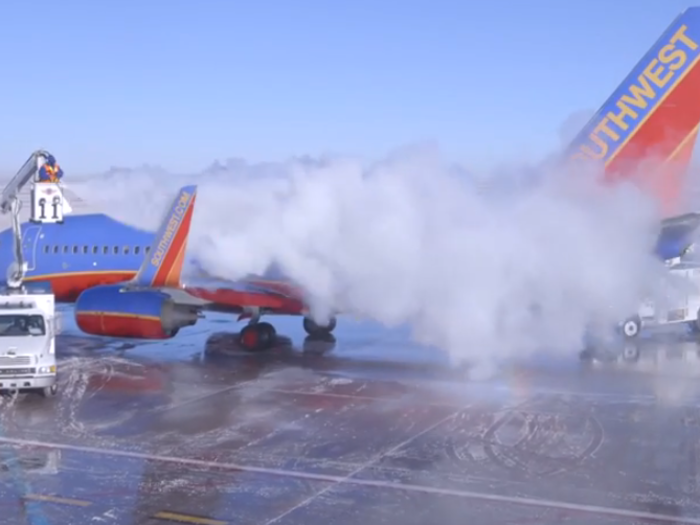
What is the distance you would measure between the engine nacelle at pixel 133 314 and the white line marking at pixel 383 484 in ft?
25.7

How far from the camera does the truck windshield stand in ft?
63.6

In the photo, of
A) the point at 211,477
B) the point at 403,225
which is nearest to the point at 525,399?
the point at 403,225

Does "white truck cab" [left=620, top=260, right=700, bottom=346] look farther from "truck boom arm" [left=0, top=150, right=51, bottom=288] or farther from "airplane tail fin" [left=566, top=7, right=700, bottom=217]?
"truck boom arm" [left=0, top=150, right=51, bottom=288]

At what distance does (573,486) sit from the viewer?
42.2 feet

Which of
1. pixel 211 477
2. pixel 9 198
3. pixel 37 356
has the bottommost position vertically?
pixel 211 477

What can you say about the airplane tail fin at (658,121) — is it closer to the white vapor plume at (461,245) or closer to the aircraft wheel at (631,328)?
the white vapor plume at (461,245)

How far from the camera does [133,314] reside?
23375 mm

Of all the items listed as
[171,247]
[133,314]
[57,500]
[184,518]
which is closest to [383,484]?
[184,518]

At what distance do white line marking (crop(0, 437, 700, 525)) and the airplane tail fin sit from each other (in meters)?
12.7

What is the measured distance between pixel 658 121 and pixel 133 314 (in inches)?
594

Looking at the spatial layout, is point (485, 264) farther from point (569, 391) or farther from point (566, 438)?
point (566, 438)

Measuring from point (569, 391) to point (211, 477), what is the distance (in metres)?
9.37

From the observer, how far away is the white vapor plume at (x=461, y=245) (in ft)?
67.2

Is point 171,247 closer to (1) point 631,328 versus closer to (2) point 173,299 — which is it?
(2) point 173,299
